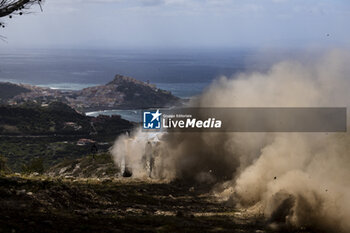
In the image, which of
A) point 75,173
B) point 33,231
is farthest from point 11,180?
point 75,173

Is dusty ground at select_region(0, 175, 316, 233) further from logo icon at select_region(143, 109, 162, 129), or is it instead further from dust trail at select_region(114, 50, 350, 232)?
logo icon at select_region(143, 109, 162, 129)

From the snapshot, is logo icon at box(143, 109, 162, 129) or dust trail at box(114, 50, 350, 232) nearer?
dust trail at box(114, 50, 350, 232)

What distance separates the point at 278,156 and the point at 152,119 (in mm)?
26657

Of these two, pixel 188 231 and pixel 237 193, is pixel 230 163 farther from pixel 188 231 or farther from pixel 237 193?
pixel 188 231

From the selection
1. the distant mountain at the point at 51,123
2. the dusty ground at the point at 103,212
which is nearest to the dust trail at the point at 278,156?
the dusty ground at the point at 103,212

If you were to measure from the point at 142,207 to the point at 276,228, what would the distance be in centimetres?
830

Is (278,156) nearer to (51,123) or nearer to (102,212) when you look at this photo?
(102,212)

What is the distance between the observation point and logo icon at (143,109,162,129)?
182ft

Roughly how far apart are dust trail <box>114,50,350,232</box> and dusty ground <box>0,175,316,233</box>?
7.63ft

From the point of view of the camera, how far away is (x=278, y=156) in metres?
33.1

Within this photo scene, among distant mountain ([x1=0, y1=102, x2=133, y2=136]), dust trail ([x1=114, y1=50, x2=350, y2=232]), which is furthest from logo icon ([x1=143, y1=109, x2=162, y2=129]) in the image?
distant mountain ([x1=0, y1=102, x2=133, y2=136])

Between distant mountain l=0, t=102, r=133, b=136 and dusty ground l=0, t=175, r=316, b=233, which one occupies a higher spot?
distant mountain l=0, t=102, r=133, b=136

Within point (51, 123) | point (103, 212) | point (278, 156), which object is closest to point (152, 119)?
point (278, 156)

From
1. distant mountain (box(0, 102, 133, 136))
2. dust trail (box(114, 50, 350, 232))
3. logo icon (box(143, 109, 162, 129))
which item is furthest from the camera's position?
distant mountain (box(0, 102, 133, 136))
